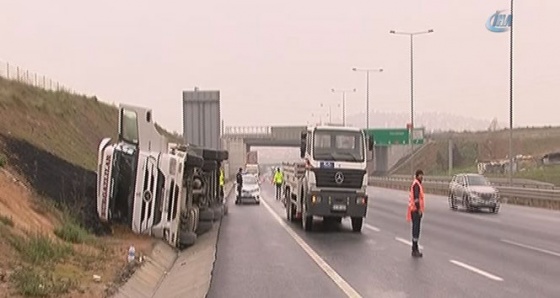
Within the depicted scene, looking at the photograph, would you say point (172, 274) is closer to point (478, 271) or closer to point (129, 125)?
point (129, 125)

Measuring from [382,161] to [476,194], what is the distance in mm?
63944

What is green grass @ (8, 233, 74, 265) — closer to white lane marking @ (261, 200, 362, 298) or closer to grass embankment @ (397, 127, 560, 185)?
white lane marking @ (261, 200, 362, 298)

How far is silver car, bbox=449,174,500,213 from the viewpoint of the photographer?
3256cm

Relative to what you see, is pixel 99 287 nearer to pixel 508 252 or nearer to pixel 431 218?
pixel 508 252

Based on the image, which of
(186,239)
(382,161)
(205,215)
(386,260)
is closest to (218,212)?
(205,215)

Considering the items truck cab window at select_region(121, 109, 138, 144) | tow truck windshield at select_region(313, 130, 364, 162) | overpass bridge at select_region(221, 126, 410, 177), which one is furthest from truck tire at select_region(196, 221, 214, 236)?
overpass bridge at select_region(221, 126, 410, 177)

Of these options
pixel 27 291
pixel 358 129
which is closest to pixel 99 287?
pixel 27 291

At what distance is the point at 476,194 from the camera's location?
1291 inches

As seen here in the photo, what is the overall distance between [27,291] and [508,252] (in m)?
11.3

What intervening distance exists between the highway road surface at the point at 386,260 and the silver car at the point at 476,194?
20.9 ft

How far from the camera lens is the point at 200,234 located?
21141 mm

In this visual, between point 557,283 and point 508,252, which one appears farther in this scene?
point 508,252

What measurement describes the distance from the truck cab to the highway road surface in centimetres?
73

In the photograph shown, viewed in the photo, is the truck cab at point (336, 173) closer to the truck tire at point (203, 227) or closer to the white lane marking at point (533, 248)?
the truck tire at point (203, 227)
